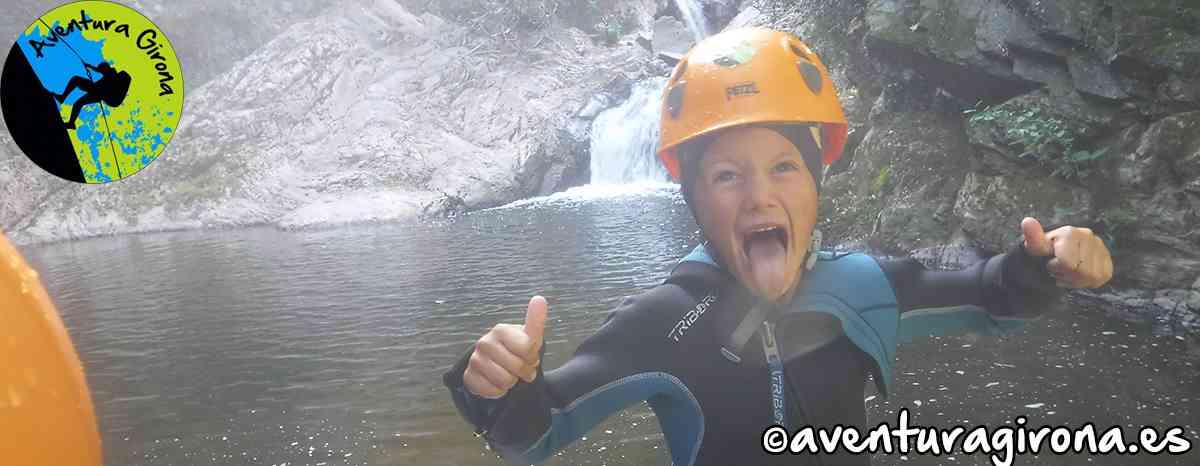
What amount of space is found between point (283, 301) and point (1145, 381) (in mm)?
11988

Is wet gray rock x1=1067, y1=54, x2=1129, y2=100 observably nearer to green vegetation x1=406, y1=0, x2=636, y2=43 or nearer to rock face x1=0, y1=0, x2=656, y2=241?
rock face x1=0, y1=0, x2=656, y2=241

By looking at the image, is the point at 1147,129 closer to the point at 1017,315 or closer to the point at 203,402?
the point at 1017,315

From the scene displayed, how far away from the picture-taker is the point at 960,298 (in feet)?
6.61

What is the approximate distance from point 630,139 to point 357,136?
39.9ft

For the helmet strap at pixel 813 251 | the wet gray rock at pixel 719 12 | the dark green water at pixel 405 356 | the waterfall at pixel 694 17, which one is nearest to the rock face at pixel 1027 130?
the dark green water at pixel 405 356

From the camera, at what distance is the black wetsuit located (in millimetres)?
1826

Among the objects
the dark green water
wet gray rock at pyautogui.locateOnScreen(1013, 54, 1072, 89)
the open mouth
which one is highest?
wet gray rock at pyautogui.locateOnScreen(1013, 54, 1072, 89)

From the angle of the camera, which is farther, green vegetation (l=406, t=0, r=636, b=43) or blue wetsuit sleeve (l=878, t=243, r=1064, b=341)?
green vegetation (l=406, t=0, r=636, b=43)

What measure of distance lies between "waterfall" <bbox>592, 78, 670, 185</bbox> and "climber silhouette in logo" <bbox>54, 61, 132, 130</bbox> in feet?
51.8

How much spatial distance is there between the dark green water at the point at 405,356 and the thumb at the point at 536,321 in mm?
4244

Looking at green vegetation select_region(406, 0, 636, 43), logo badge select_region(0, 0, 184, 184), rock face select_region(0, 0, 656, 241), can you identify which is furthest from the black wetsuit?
green vegetation select_region(406, 0, 636, 43)

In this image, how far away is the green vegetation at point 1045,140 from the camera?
8320mm

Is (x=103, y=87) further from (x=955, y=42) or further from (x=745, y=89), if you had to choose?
(x=955, y=42)

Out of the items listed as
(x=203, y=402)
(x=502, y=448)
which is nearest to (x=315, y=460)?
(x=203, y=402)
